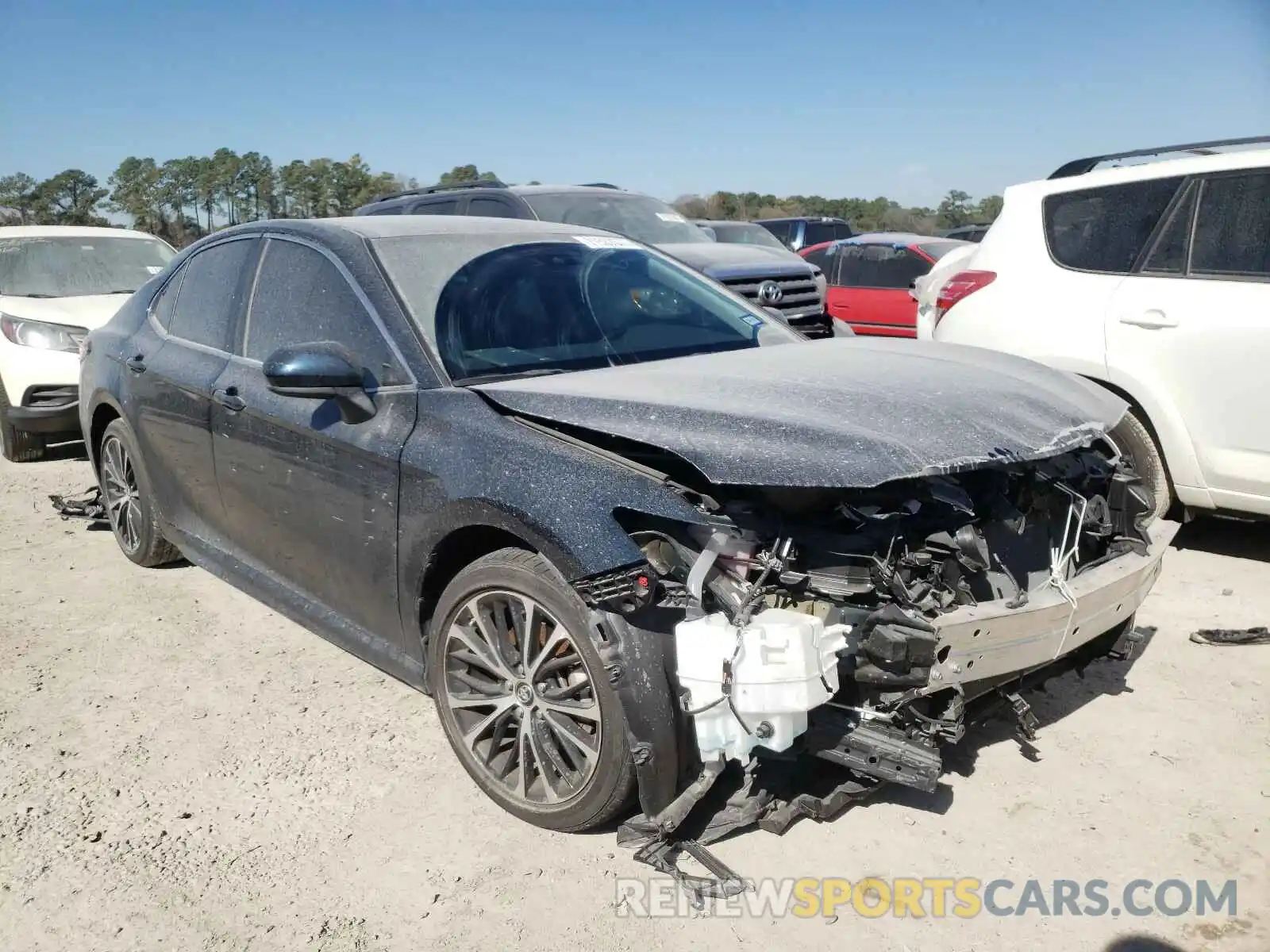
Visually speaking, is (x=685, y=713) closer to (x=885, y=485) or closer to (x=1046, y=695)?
(x=885, y=485)

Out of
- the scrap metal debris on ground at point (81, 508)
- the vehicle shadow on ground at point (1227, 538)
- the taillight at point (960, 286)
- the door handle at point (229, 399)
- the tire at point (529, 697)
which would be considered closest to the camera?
the tire at point (529, 697)

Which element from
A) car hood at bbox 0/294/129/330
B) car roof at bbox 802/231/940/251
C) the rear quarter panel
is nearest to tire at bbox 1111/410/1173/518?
the rear quarter panel

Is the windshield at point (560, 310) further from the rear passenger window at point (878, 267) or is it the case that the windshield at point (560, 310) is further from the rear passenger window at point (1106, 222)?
the rear passenger window at point (878, 267)

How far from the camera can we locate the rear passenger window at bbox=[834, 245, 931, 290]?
12570 mm

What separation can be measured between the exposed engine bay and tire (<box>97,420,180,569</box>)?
10.5 feet

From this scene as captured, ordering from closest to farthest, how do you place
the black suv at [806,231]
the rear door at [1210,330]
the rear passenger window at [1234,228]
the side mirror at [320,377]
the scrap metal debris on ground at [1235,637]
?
the side mirror at [320,377] < the scrap metal debris on ground at [1235,637] < the rear door at [1210,330] < the rear passenger window at [1234,228] < the black suv at [806,231]

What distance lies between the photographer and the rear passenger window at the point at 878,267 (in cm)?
1257

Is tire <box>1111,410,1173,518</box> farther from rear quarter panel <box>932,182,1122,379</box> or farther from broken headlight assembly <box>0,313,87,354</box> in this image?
broken headlight assembly <box>0,313,87,354</box>

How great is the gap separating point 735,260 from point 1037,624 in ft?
23.9

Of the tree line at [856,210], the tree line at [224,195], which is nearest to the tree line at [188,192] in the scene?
the tree line at [224,195]

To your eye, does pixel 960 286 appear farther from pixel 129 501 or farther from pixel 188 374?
pixel 129 501

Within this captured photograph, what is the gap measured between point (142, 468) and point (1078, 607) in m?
4.14

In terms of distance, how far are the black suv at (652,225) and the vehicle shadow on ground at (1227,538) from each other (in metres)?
4.28

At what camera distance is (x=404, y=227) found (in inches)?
148
